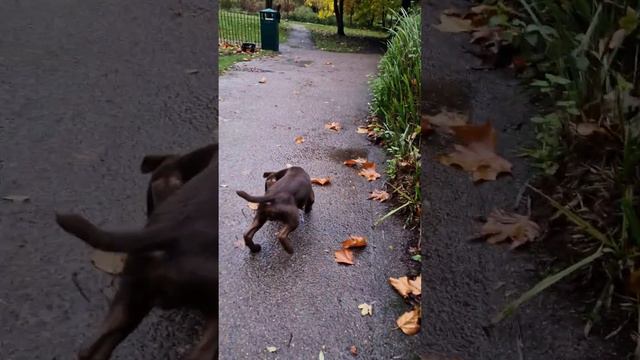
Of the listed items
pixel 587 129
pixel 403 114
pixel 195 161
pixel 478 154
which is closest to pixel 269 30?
pixel 403 114

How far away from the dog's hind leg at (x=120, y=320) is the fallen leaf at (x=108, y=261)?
1.1 inches

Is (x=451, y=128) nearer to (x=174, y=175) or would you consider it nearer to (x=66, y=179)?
(x=174, y=175)

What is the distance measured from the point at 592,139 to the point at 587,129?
0.03 metres

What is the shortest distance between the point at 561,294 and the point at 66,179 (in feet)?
3.65

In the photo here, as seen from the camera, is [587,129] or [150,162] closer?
[150,162]

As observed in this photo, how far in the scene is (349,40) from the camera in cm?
1078

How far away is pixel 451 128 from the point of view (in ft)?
6.00

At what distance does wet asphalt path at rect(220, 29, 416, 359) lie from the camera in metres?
1.47

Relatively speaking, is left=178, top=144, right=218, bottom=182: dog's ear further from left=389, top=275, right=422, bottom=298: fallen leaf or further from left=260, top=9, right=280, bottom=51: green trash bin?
left=260, top=9, right=280, bottom=51: green trash bin

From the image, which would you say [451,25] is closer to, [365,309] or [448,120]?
Result: [448,120]

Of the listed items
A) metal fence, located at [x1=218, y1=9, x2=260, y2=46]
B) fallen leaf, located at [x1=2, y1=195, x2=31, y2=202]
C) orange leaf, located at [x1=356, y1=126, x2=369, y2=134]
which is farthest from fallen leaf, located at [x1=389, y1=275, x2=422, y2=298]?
metal fence, located at [x1=218, y1=9, x2=260, y2=46]

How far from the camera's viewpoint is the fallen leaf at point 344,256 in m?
1.89

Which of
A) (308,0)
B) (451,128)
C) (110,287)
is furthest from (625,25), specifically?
(308,0)

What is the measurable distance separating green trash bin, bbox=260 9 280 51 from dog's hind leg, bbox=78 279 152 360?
783 cm
